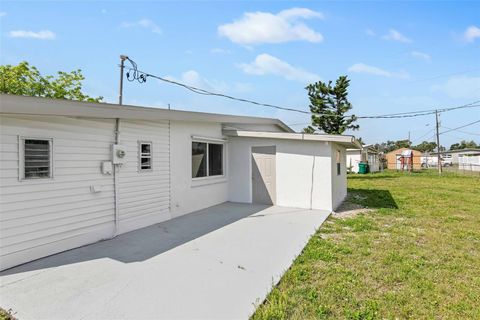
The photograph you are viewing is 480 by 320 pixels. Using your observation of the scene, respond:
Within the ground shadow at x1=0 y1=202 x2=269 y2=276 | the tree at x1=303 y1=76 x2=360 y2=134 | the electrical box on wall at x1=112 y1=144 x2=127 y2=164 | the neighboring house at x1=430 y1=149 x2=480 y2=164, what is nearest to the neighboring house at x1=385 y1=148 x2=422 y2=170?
the neighboring house at x1=430 y1=149 x2=480 y2=164

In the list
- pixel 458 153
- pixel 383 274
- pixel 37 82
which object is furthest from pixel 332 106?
pixel 458 153

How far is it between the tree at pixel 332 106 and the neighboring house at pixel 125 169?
40.8ft

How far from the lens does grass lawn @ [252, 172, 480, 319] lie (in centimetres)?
307

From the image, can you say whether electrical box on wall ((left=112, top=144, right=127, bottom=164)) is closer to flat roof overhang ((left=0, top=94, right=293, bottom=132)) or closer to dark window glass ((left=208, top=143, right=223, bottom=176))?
flat roof overhang ((left=0, top=94, right=293, bottom=132))

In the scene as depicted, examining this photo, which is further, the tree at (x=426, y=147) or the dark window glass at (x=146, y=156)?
the tree at (x=426, y=147)

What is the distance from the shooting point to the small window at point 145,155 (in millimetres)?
6418

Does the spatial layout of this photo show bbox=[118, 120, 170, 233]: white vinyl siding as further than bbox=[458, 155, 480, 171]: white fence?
No

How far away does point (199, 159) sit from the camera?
841cm

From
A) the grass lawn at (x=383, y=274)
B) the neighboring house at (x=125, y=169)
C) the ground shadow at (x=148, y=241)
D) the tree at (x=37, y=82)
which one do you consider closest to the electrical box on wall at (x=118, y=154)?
the neighboring house at (x=125, y=169)

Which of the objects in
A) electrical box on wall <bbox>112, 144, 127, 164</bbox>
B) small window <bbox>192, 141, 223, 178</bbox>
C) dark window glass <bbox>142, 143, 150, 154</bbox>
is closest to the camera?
electrical box on wall <bbox>112, 144, 127, 164</bbox>

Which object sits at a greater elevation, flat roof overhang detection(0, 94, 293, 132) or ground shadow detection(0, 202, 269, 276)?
flat roof overhang detection(0, 94, 293, 132)

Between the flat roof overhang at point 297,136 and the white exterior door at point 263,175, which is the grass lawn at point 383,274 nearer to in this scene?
the flat roof overhang at point 297,136

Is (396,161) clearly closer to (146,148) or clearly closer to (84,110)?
(146,148)

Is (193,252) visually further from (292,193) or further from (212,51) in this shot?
(212,51)
